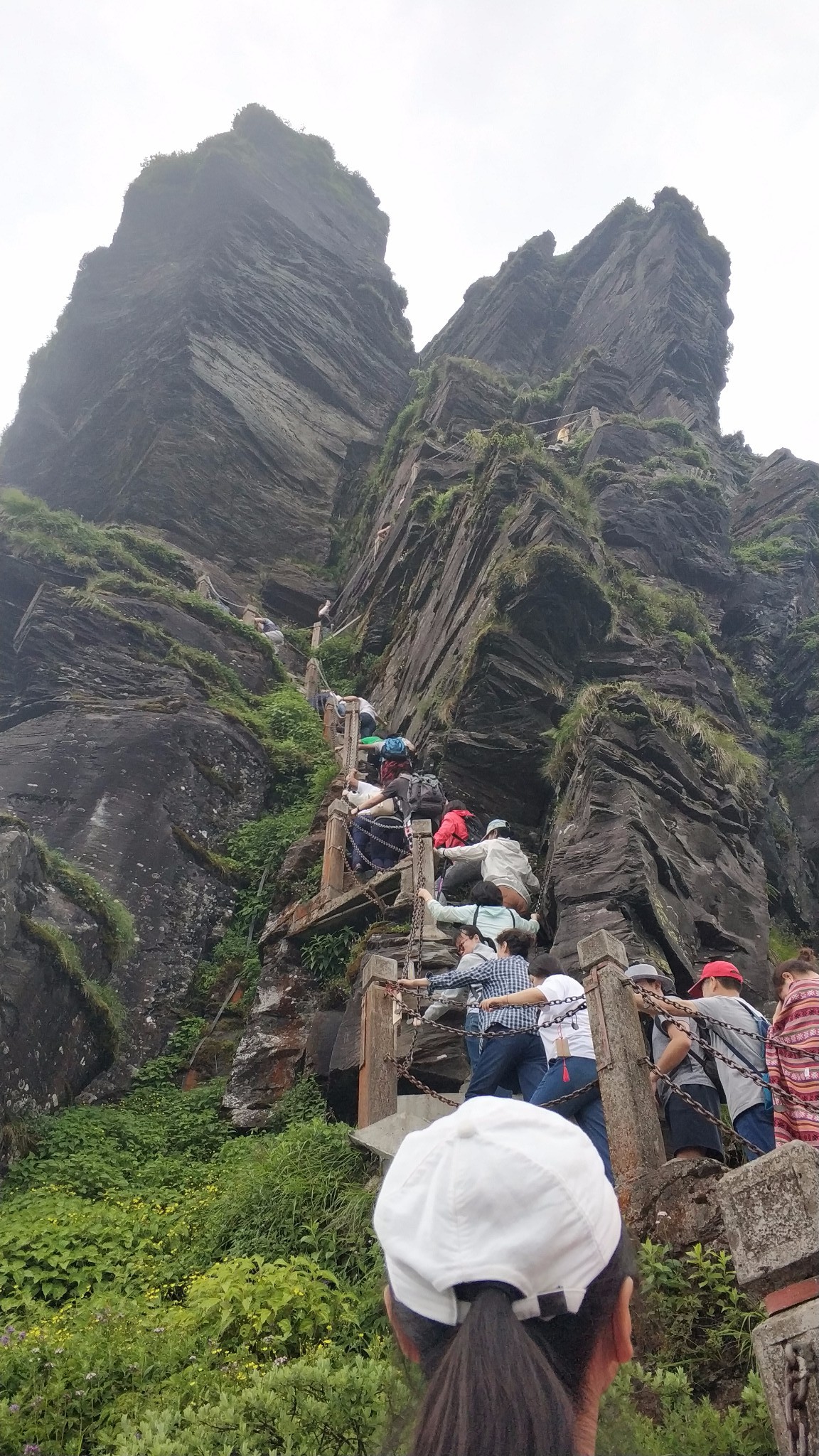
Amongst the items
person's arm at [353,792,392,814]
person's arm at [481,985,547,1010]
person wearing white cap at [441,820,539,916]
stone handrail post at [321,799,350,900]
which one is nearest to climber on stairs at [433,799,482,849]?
person wearing white cap at [441,820,539,916]

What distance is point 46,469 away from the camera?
116 feet

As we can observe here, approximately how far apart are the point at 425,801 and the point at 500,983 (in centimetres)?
540

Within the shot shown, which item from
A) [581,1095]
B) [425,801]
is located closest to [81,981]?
[425,801]

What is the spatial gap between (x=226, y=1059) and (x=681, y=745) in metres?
7.51

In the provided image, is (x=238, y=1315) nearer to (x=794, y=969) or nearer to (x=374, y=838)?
(x=794, y=969)

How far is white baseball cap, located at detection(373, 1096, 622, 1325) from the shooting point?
160 centimetres

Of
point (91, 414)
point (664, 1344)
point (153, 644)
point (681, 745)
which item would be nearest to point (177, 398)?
point (91, 414)

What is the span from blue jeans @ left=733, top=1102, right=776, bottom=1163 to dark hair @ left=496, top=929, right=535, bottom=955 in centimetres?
192

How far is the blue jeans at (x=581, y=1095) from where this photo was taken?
17.1 ft

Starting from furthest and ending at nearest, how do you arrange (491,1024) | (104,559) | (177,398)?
1. (177,398)
2. (104,559)
3. (491,1024)

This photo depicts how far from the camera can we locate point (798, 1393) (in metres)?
2.39

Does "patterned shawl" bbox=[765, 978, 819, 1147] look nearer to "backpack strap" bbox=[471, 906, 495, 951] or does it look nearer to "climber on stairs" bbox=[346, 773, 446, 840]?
"backpack strap" bbox=[471, 906, 495, 951]

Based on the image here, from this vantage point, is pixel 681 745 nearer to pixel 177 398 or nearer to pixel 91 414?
pixel 177 398

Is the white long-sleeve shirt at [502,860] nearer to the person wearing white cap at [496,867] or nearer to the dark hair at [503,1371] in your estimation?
the person wearing white cap at [496,867]
